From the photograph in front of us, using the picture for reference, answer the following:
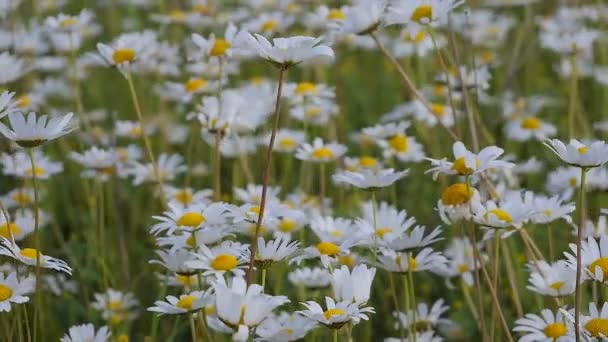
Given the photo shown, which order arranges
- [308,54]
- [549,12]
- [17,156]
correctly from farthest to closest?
[549,12] → [17,156] → [308,54]

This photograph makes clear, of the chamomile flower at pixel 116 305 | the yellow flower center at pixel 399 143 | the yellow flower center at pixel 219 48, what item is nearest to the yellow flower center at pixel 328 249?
the chamomile flower at pixel 116 305

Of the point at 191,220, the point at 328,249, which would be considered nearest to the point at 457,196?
the point at 328,249

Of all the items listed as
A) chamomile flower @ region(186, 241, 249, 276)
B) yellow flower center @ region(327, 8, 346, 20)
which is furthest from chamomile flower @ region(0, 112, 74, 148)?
yellow flower center @ region(327, 8, 346, 20)

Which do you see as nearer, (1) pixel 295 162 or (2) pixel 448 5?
(2) pixel 448 5

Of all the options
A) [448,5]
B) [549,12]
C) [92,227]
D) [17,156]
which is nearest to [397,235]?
[448,5]

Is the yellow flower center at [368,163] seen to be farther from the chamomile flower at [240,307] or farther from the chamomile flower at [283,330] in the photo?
the chamomile flower at [240,307]

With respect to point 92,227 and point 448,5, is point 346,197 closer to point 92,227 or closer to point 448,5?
point 92,227
